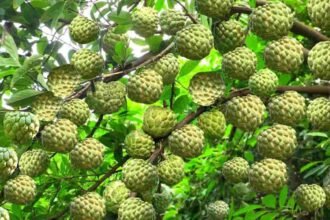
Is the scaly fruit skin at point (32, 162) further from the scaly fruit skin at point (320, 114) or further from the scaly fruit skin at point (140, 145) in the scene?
the scaly fruit skin at point (320, 114)

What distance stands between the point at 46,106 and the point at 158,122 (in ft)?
0.81

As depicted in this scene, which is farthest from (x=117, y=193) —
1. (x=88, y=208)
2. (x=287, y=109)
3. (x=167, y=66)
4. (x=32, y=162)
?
(x=287, y=109)

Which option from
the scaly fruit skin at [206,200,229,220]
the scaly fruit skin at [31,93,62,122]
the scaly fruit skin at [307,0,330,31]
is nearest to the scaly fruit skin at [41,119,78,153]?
the scaly fruit skin at [31,93,62,122]

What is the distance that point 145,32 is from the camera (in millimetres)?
1617

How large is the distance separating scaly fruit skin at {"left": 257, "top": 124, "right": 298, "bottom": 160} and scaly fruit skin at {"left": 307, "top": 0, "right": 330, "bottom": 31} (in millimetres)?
231

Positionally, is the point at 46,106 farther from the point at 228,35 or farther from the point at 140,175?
the point at 228,35

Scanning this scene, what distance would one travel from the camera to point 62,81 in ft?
4.65

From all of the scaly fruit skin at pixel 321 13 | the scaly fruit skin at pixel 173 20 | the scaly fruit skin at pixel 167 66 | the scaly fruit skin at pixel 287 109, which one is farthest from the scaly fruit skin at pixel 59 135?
the scaly fruit skin at pixel 321 13

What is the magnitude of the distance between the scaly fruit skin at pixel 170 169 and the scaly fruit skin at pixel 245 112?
6.5 inches

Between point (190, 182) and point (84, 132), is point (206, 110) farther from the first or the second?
point (190, 182)

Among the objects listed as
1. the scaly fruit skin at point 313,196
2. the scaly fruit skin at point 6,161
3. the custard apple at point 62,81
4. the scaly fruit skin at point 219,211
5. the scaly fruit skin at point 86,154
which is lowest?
the scaly fruit skin at point 219,211

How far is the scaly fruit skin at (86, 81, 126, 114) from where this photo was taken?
1.51m

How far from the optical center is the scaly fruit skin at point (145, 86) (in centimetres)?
141

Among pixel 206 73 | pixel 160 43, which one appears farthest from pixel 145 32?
pixel 206 73
